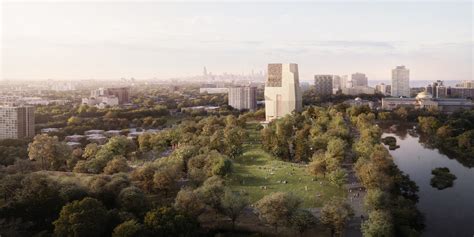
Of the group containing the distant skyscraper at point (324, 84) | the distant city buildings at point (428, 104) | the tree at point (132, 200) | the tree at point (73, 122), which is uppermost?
the distant skyscraper at point (324, 84)

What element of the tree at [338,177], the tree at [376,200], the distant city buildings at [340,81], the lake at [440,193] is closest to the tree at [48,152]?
the tree at [338,177]

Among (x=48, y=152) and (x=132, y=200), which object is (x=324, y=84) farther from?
(x=132, y=200)

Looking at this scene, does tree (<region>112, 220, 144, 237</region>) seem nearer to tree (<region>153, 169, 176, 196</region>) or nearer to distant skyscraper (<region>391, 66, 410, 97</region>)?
tree (<region>153, 169, 176, 196</region>)

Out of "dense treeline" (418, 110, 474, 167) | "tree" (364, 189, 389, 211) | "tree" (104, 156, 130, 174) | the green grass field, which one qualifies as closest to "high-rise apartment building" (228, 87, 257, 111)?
"dense treeline" (418, 110, 474, 167)

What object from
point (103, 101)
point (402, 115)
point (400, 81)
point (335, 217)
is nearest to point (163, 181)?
point (335, 217)

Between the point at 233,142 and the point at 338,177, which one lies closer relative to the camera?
the point at 338,177

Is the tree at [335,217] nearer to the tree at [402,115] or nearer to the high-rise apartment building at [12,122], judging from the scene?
the high-rise apartment building at [12,122]

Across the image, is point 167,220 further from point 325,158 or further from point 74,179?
point 325,158
